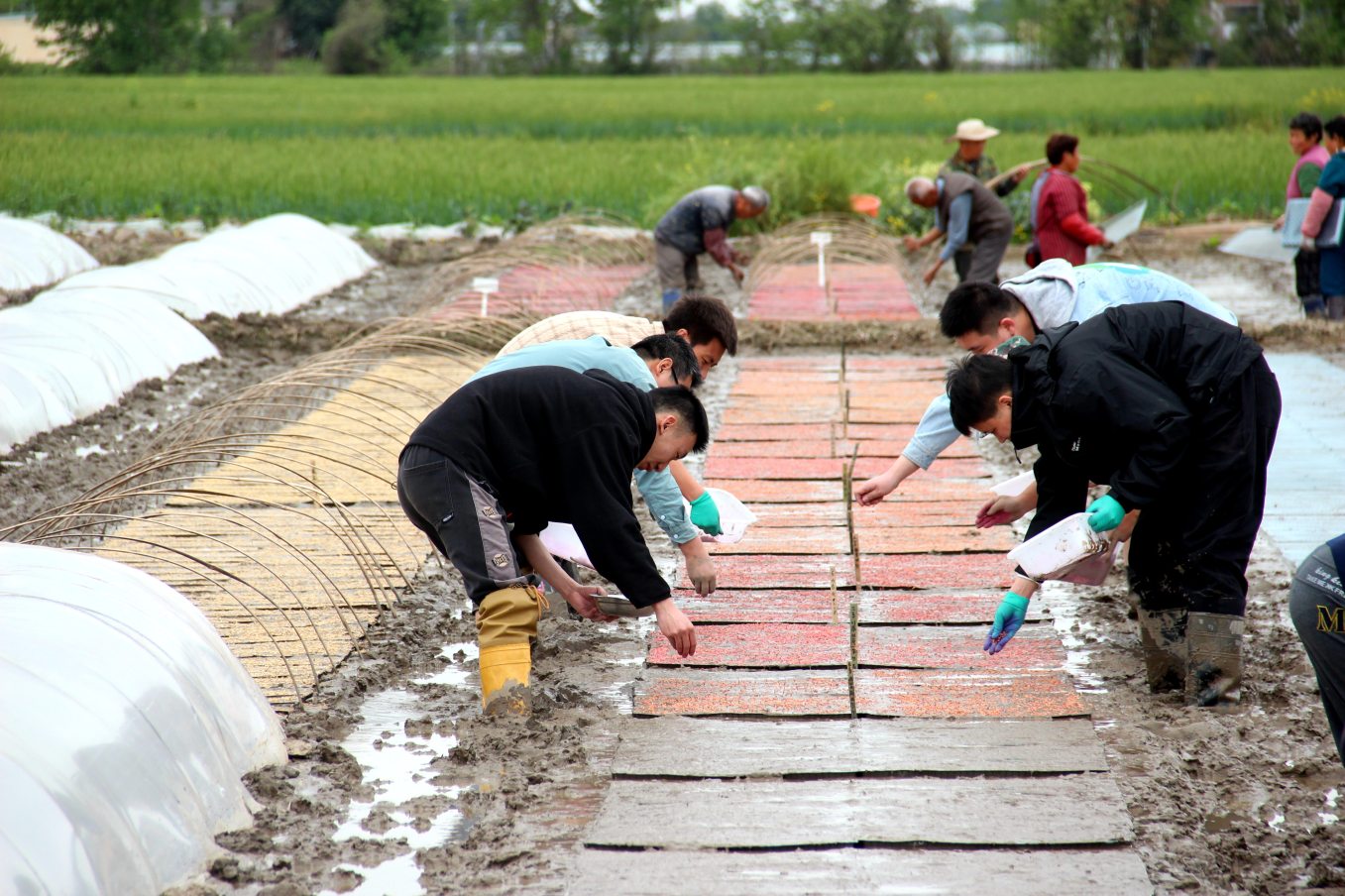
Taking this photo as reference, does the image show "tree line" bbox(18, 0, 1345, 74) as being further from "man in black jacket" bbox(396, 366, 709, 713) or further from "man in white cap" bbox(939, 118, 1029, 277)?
"man in black jacket" bbox(396, 366, 709, 713)

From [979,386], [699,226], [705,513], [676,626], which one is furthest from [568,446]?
[699,226]

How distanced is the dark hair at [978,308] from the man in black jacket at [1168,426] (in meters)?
0.56

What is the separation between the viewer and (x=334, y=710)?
12.8ft

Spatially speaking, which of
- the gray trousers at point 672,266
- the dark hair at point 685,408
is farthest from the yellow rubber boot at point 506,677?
the gray trousers at point 672,266

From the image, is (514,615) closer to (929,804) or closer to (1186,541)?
(929,804)

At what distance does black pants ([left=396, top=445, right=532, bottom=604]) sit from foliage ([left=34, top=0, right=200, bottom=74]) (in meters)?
24.6

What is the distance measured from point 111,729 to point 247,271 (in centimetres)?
874

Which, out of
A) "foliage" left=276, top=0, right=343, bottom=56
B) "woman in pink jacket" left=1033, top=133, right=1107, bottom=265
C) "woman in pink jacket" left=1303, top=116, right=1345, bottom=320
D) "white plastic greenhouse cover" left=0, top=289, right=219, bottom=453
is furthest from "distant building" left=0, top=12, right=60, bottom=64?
"foliage" left=276, top=0, right=343, bottom=56

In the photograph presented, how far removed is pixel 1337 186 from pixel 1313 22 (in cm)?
Result: 2762

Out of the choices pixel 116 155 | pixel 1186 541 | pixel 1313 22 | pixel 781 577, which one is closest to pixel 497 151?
pixel 116 155

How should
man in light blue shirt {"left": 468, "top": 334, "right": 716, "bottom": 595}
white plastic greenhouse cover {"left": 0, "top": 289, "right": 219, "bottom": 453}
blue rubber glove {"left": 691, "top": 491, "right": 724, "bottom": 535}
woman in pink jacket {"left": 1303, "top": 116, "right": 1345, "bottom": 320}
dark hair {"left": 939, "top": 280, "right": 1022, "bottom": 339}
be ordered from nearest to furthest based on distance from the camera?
man in light blue shirt {"left": 468, "top": 334, "right": 716, "bottom": 595}
blue rubber glove {"left": 691, "top": 491, "right": 724, "bottom": 535}
dark hair {"left": 939, "top": 280, "right": 1022, "bottom": 339}
white plastic greenhouse cover {"left": 0, "top": 289, "right": 219, "bottom": 453}
woman in pink jacket {"left": 1303, "top": 116, "right": 1345, "bottom": 320}

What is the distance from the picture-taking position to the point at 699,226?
1048cm

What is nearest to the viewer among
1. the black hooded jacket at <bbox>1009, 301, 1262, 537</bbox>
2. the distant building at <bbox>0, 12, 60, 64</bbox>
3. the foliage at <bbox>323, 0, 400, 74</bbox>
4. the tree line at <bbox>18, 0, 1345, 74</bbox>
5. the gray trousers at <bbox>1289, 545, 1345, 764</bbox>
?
the gray trousers at <bbox>1289, 545, 1345, 764</bbox>

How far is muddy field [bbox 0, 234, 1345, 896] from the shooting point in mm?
2992
